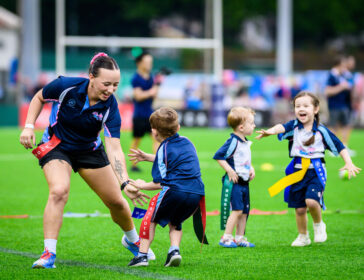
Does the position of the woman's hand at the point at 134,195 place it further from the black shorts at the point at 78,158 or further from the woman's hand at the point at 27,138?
the woman's hand at the point at 27,138

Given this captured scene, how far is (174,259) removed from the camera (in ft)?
18.8

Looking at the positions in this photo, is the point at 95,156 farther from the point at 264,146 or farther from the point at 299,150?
the point at 264,146

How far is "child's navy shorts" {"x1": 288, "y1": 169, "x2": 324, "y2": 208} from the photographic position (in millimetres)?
6797

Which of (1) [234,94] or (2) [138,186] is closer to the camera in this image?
(2) [138,186]

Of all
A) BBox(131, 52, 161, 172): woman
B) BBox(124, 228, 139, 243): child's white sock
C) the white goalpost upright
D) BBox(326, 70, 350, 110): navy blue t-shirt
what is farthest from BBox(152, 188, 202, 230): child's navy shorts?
the white goalpost upright

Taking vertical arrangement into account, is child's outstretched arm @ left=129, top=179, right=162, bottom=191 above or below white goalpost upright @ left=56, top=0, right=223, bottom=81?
below

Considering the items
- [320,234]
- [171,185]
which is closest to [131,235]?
[171,185]

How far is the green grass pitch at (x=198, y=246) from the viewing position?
5535 millimetres

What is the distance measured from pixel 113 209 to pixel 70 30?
53.7m

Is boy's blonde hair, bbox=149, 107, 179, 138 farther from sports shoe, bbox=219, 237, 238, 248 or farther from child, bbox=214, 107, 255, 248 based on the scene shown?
sports shoe, bbox=219, 237, 238, 248

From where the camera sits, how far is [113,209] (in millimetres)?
6008

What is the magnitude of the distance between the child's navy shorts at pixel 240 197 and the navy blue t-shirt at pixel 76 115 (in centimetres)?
149

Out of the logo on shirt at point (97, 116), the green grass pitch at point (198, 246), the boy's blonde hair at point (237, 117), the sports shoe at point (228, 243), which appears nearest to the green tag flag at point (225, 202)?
the sports shoe at point (228, 243)

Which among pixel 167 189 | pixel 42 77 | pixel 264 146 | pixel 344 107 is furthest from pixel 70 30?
pixel 167 189
